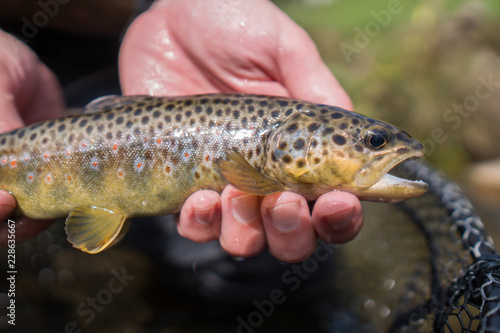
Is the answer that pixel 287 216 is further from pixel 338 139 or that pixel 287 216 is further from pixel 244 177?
pixel 338 139

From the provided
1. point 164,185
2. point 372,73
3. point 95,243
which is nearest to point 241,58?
point 164,185

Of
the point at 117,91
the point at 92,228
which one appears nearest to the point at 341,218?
the point at 92,228

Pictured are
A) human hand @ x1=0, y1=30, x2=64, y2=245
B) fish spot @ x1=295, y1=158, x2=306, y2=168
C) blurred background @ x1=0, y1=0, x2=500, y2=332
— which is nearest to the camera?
→ fish spot @ x1=295, y1=158, x2=306, y2=168

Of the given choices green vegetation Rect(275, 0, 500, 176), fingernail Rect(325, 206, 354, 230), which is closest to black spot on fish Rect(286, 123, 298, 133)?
fingernail Rect(325, 206, 354, 230)

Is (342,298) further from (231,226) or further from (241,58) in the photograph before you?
(241,58)

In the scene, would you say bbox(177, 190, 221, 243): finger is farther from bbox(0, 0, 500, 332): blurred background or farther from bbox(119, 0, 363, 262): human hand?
bbox(0, 0, 500, 332): blurred background

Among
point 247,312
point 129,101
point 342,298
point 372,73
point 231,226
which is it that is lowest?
point 247,312

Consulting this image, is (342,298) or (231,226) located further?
(342,298)
